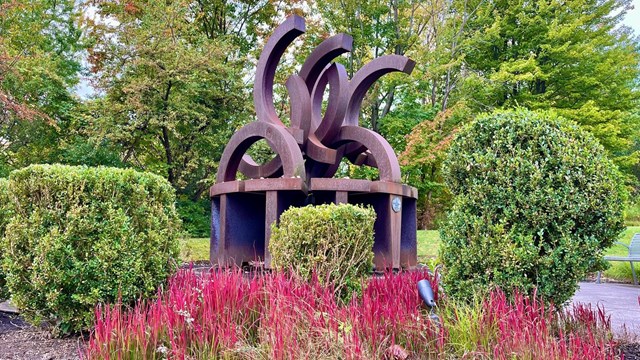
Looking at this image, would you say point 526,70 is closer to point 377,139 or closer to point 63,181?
point 377,139

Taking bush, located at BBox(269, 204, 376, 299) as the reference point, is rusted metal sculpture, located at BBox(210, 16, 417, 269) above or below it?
above

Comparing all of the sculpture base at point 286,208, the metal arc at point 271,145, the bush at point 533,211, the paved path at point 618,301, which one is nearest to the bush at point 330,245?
the bush at point 533,211

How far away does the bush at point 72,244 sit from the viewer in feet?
11.7

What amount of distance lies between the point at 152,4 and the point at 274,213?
1225 centimetres

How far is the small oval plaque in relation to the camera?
668cm

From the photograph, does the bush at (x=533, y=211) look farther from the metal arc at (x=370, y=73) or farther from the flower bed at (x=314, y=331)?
the metal arc at (x=370, y=73)

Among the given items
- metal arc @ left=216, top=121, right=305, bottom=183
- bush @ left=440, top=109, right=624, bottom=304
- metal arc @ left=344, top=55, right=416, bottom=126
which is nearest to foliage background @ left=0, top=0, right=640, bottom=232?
metal arc @ left=216, top=121, right=305, bottom=183

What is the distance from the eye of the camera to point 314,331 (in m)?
2.67

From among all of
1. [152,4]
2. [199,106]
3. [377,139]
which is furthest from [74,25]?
[377,139]

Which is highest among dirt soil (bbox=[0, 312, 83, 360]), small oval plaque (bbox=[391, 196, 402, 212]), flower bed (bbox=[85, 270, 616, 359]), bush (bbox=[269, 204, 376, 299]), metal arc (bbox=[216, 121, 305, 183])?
metal arc (bbox=[216, 121, 305, 183])

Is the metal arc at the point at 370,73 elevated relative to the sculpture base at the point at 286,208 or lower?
elevated

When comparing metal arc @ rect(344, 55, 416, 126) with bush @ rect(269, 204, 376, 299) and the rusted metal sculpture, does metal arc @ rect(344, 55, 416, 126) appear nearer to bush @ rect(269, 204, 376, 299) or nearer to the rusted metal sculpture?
the rusted metal sculpture

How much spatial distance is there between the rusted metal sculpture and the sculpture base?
0.04 feet

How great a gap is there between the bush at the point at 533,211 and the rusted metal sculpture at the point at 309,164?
2.93 meters
